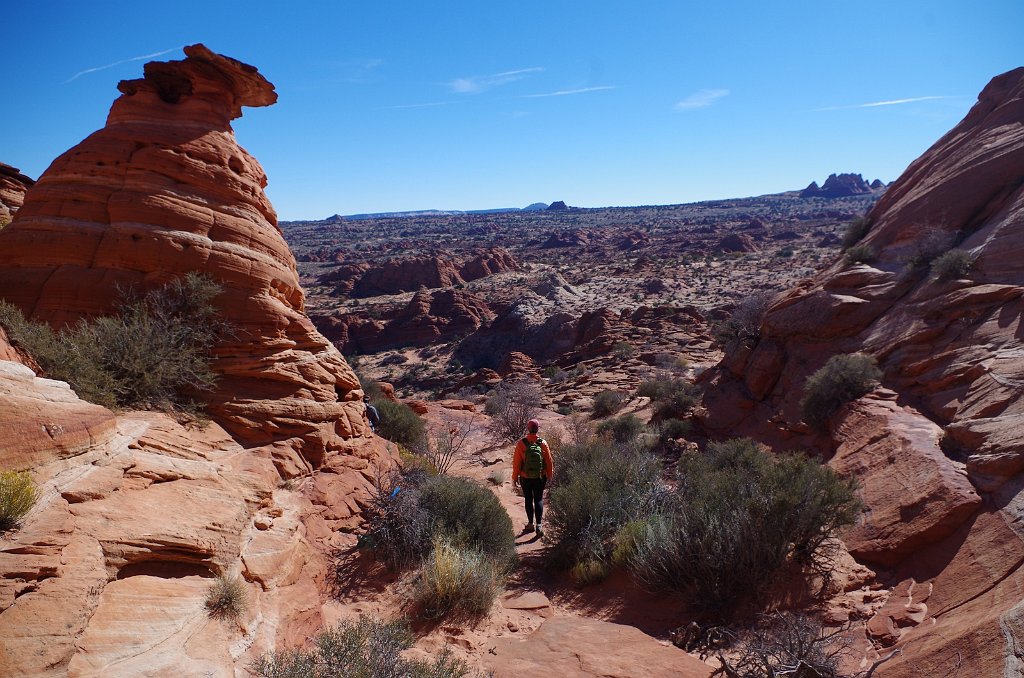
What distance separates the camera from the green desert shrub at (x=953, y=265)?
848cm

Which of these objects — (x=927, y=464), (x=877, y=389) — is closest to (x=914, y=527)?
(x=927, y=464)

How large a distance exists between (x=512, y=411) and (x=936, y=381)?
10164 mm

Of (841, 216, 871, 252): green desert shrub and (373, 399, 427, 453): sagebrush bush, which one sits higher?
(841, 216, 871, 252): green desert shrub

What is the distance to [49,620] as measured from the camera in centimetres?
274

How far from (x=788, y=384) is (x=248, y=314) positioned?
9898 millimetres

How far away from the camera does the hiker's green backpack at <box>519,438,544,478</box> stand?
7016mm

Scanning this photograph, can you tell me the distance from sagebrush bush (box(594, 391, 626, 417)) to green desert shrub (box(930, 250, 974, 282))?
908cm

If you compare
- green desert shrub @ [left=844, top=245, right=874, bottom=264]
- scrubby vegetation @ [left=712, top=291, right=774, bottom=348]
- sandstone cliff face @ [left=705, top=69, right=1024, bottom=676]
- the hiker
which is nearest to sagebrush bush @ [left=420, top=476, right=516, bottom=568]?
the hiker

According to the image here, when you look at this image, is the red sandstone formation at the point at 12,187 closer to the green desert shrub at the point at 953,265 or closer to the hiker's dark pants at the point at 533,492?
the hiker's dark pants at the point at 533,492

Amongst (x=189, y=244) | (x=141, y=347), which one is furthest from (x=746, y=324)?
(x=141, y=347)

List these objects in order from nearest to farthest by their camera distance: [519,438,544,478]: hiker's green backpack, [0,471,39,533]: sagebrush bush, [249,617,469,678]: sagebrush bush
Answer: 1. [0,471,39,533]: sagebrush bush
2. [249,617,469,678]: sagebrush bush
3. [519,438,544,478]: hiker's green backpack

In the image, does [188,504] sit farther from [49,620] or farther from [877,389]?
[877,389]

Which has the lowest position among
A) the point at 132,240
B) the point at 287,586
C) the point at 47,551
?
the point at 287,586

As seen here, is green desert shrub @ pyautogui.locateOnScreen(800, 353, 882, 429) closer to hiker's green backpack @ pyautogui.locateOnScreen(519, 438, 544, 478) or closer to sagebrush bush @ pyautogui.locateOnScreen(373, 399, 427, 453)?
hiker's green backpack @ pyautogui.locateOnScreen(519, 438, 544, 478)
